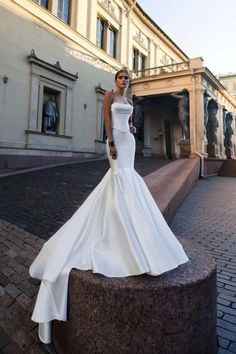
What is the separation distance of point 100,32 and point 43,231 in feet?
54.4

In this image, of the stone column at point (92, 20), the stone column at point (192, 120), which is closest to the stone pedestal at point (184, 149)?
the stone column at point (192, 120)

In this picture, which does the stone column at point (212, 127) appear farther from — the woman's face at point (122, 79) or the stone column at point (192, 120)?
the woman's face at point (122, 79)

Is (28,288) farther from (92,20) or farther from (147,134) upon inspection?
(147,134)

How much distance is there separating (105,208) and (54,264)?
57 centimetres

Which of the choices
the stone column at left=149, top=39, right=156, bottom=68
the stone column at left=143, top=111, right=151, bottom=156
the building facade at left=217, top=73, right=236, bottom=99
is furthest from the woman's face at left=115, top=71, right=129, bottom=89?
the building facade at left=217, top=73, right=236, bottom=99

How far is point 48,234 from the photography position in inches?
153

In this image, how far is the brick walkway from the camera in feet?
7.23

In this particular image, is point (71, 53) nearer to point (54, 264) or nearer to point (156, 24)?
point (156, 24)

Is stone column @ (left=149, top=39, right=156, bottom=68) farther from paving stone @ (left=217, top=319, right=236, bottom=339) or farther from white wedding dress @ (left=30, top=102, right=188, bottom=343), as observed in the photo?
paving stone @ (left=217, top=319, right=236, bottom=339)

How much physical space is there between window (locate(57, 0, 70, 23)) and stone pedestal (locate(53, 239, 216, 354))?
15396 mm

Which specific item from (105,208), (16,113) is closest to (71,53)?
(16,113)

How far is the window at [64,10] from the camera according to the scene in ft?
46.2

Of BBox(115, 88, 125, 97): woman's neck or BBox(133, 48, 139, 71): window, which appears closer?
BBox(115, 88, 125, 97): woman's neck

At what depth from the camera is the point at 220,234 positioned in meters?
4.77
